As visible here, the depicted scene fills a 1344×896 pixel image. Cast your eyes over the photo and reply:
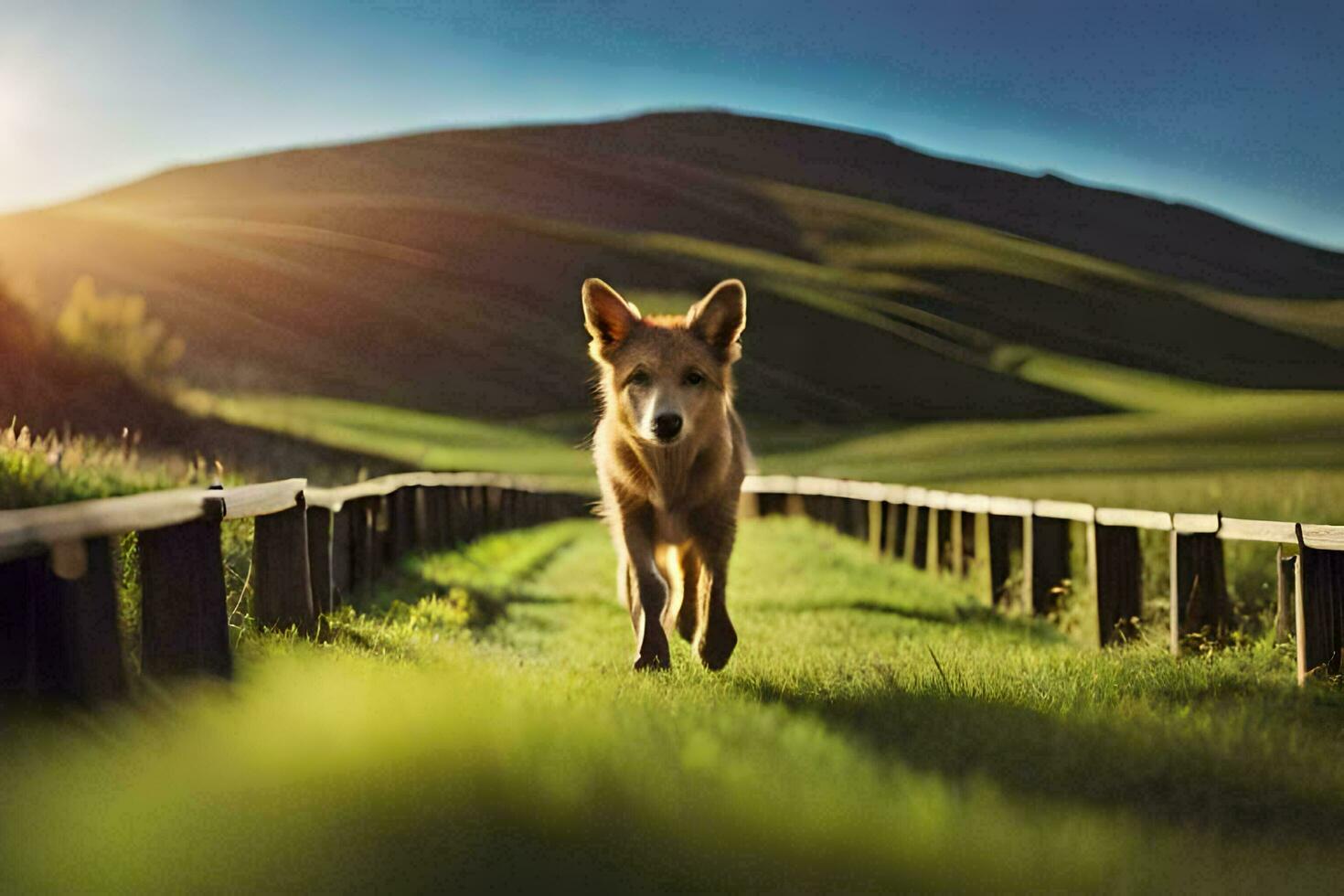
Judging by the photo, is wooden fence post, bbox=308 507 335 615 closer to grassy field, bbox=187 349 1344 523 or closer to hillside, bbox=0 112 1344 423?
grassy field, bbox=187 349 1344 523

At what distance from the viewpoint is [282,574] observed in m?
7.82

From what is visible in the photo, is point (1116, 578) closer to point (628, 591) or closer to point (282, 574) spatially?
point (628, 591)

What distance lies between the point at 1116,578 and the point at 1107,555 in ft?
0.62

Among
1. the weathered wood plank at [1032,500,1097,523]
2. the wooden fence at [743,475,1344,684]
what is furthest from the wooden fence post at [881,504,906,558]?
the weathered wood plank at [1032,500,1097,523]

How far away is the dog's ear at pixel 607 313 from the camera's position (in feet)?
28.5

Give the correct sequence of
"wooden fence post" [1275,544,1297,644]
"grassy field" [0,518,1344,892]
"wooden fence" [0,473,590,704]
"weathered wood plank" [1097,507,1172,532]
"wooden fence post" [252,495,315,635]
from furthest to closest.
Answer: "weathered wood plank" [1097,507,1172,532], "wooden fence post" [1275,544,1297,644], "wooden fence post" [252,495,315,635], "wooden fence" [0,473,590,704], "grassy field" [0,518,1344,892]

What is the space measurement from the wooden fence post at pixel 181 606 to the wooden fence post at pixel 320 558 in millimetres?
2739

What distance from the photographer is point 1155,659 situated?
8.27 m

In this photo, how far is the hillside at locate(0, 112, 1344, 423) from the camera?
202 feet

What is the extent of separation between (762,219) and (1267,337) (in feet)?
118

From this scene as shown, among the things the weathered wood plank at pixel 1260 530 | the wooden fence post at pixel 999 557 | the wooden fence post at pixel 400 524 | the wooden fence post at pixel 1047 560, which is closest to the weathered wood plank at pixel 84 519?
the weathered wood plank at pixel 1260 530

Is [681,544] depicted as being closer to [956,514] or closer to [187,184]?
[956,514]

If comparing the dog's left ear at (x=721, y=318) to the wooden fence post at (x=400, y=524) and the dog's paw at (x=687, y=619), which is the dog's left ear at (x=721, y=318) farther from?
the wooden fence post at (x=400, y=524)

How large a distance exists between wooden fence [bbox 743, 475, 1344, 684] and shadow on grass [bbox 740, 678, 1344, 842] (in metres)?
1.24
